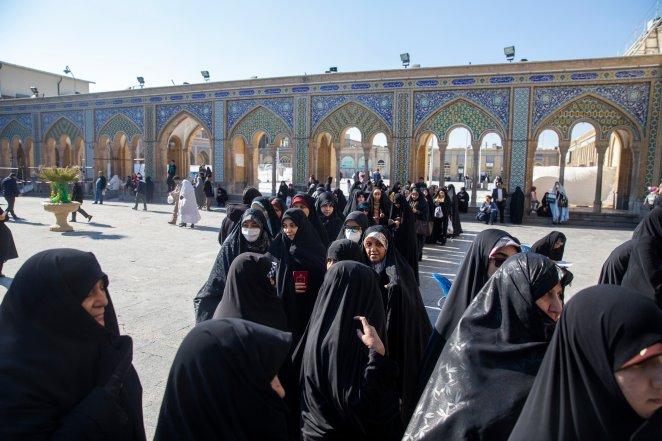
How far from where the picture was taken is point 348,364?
1.98 meters

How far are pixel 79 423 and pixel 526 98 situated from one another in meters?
14.8

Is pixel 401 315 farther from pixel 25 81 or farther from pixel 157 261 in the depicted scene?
pixel 25 81

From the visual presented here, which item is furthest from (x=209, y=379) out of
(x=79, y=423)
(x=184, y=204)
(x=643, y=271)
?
(x=184, y=204)

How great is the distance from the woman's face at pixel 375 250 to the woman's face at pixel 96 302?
6.06ft

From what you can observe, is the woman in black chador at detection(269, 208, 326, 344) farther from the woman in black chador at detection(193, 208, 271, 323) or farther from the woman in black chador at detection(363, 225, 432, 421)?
the woman in black chador at detection(363, 225, 432, 421)

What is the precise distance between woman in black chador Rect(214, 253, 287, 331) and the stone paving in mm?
985

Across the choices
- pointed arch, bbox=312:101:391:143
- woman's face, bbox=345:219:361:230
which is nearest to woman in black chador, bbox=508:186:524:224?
pointed arch, bbox=312:101:391:143

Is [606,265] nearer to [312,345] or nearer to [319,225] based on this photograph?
[312,345]

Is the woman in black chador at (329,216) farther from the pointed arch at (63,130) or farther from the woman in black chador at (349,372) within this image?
the pointed arch at (63,130)

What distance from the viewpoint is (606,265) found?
10.8 ft

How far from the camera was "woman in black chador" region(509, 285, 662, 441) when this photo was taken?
1.10 m

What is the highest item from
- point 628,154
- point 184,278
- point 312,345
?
point 628,154

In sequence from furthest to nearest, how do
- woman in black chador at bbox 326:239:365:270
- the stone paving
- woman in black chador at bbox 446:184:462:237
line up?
1. woman in black chador at bbox 446:184:462:237
2. the stone paving
3. woman in black chador at bbox 326:239:365:270

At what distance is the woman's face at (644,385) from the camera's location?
3.58 ft
